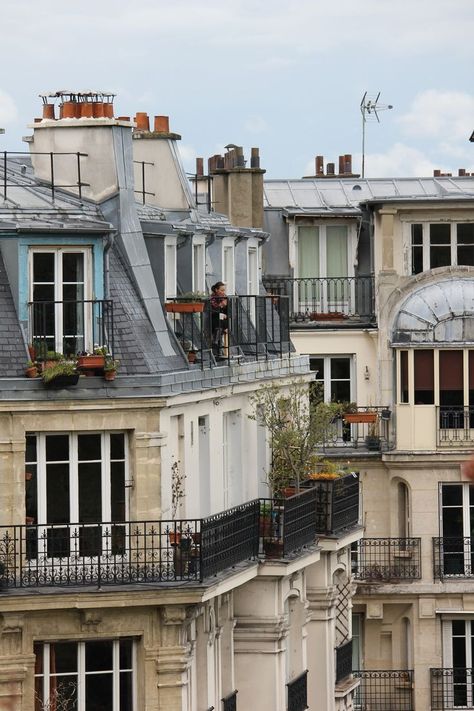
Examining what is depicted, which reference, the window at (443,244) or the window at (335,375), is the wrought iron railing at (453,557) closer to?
the window at (335,375)

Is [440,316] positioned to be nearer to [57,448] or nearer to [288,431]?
[288,431]

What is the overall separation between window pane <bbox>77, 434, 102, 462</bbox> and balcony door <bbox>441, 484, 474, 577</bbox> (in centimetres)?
2718

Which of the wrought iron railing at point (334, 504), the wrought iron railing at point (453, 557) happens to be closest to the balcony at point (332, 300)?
A: the wrought iron railing at point (453, 557)

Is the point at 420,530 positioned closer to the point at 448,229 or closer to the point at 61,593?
the point at 448,229

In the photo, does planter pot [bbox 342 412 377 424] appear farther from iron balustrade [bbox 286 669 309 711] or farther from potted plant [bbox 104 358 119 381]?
potted plant [bbox 104 358 119 381]

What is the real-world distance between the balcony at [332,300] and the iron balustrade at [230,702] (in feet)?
74.6

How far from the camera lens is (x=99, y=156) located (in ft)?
167

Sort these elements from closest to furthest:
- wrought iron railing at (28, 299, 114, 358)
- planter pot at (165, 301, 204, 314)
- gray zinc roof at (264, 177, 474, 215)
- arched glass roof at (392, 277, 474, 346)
→ wrought iron railing at (28, 299, 114, 358) → planter pot at (165, 301, 204, 314) → arched glass roof at (392, 277, 474, 346) → gray zinc roof at (264, 177, 474, 215)

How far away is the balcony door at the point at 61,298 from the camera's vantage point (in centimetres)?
4759

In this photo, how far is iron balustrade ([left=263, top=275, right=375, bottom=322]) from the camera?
75.2m

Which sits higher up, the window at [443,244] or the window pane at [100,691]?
the window at [443,244]

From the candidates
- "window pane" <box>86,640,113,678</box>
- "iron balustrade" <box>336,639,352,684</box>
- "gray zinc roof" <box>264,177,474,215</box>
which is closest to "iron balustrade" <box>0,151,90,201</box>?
"window pane" <box>86,640,113,678</box>

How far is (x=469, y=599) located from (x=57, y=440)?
28.9 meters

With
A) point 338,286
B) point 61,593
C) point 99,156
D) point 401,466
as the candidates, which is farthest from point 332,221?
point 61,593
